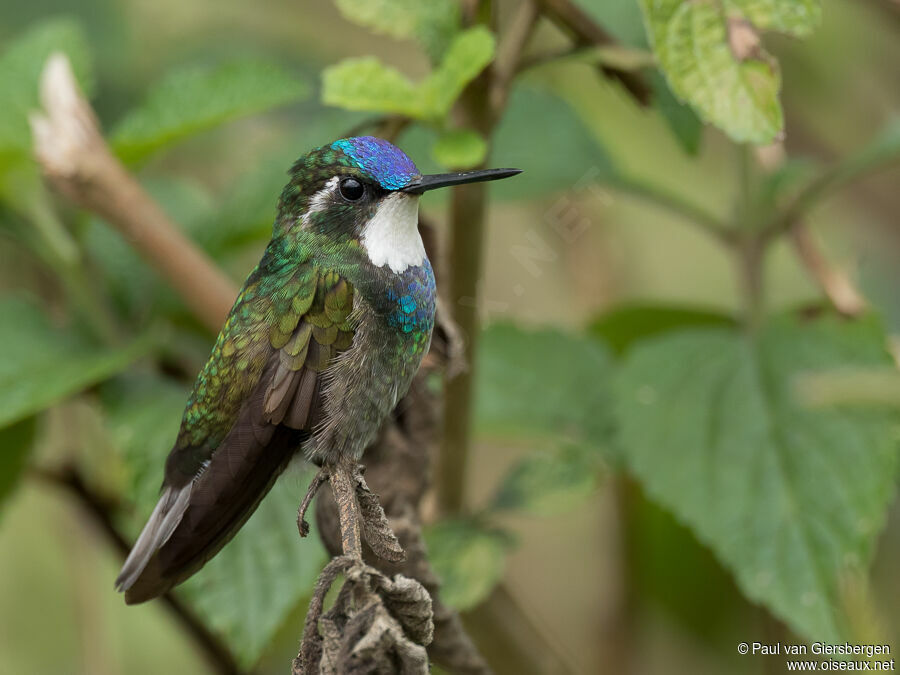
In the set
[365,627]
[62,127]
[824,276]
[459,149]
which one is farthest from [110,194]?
[824,276]

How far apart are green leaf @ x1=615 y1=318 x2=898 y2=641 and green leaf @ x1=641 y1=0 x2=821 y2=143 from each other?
0.61 metres

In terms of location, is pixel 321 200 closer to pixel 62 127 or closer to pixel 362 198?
pixel 362 198

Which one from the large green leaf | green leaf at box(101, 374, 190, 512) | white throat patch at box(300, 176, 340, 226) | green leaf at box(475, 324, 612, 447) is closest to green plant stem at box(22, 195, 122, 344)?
green leaf at box(101, 374, 190, 512)

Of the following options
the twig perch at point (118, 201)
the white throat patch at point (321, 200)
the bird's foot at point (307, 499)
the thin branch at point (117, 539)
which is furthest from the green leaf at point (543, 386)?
the bird's foot at point (307, 499)

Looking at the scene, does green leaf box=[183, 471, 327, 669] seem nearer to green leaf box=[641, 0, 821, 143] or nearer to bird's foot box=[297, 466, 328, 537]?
bird's foot box=[297, 466, 328, 537]

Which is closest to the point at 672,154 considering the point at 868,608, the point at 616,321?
the point at 616,321

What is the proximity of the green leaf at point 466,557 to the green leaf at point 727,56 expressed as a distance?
73 cm

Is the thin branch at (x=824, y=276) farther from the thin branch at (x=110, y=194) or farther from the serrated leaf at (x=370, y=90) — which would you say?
the thin branch at (x=110, y=194)

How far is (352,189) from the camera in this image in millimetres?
1229

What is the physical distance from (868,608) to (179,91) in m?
1.40

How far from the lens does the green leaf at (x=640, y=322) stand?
2.21m

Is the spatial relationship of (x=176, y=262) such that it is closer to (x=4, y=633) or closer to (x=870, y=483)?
(x=870, y=483)

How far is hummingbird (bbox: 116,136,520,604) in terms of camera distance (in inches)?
42.7

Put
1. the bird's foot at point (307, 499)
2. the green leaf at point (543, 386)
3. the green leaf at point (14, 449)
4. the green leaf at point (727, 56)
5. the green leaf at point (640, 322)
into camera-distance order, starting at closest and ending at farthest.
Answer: the bird's foot at point (307, 499) < the green leaf at point (727, 56) < the green leaf at point (14, 449) < the green leaf at point (543, 386) < the green leaf at point (640, 322)
